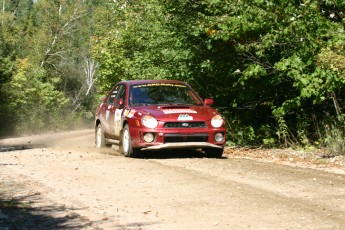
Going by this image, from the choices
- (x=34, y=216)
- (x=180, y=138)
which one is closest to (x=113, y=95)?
(x=180, y=138)

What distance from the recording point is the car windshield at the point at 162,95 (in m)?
14.4

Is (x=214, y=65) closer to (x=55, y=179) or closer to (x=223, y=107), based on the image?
(x=223, y=107)

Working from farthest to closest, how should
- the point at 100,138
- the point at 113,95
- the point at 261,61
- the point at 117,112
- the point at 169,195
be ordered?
the point at 261,61, the point at 100,138, the point at 113,95, the point at 117,112, the point at 169,195

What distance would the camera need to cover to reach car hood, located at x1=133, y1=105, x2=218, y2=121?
13469 mm

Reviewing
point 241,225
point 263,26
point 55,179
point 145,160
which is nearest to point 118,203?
point 241,225

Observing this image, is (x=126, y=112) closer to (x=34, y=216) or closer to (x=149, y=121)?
(x=149, y=121)

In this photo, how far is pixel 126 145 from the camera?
1398 cm

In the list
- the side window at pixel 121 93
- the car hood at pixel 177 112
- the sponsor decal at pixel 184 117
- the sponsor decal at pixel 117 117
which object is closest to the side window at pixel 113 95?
the side window at pixel 121 93

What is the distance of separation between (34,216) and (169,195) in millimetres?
1966

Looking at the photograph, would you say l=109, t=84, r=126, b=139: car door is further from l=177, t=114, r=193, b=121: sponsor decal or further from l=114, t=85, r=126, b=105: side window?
l=177, t=114, r=193, b=121: sponsor decal

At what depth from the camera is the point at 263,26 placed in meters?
14.3

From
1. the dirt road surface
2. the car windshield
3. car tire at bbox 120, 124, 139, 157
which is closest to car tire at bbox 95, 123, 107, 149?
car tire at bbox 120, 124, 139, 157

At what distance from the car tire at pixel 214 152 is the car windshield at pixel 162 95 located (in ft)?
3.97

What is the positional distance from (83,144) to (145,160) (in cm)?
584
